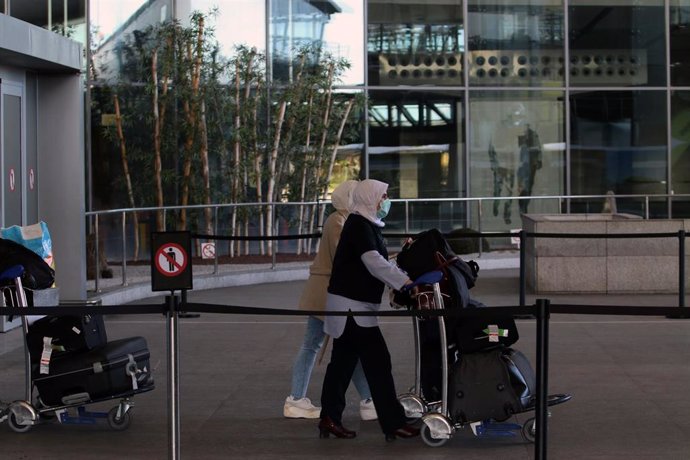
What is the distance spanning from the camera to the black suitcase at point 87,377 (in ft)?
24.8

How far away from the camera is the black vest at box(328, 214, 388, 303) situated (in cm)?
727

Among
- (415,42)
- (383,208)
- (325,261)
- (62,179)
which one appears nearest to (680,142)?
(415,42)

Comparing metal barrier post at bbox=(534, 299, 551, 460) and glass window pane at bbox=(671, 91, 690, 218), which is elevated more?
glass window pane at bbox=(671, 91, 690, 218)

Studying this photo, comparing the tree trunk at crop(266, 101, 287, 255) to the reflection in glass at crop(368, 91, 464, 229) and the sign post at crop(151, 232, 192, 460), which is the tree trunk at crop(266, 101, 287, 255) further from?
the sign post at crop(151, 232, 192, 460)

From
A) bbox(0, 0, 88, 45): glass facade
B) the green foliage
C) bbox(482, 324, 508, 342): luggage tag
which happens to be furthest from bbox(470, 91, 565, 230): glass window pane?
bbox(482, 324, 508, 342): luggage tag

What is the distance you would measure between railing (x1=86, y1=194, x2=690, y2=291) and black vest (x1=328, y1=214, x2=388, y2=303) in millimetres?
8663

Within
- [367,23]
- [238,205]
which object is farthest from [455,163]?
[238,205]

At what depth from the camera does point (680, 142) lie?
76.3ft

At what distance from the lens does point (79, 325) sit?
303 inches

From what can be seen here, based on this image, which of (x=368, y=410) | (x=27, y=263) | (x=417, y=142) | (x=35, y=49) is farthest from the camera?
(x=417, y=142)

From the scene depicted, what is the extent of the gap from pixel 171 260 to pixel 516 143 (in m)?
13.4

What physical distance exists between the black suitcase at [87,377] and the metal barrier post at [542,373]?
2.77 metres

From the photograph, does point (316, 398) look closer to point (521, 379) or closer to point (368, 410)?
point (368, 410)

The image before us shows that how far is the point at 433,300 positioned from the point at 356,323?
0.49m
